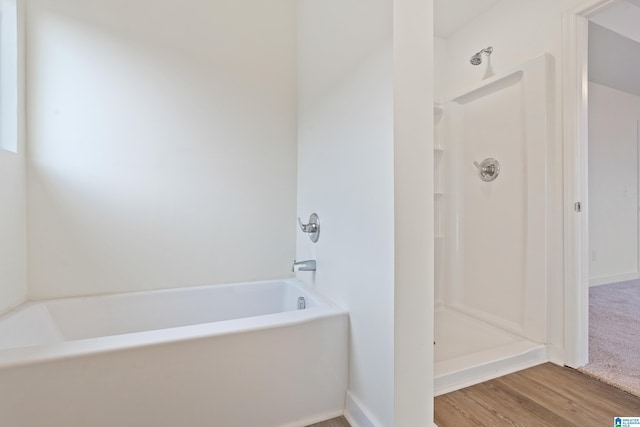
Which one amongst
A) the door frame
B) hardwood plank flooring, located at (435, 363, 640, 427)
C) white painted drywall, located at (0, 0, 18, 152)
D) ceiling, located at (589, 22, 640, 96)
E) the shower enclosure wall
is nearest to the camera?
hardwood plank flooring, located at (435, 363, 640, 427)

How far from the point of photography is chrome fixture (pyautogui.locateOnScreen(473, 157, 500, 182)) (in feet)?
7.45

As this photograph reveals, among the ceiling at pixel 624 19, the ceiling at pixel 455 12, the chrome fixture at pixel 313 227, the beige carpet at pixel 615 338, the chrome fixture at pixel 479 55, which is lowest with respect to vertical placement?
the beige carpet at pixel 615 338

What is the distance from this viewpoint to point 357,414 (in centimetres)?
132

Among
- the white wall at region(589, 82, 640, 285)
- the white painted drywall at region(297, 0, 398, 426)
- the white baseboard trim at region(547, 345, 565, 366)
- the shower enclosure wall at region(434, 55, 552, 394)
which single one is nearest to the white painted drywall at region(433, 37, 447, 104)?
the shower enclosure wall at region(434, 55, 552, 394)

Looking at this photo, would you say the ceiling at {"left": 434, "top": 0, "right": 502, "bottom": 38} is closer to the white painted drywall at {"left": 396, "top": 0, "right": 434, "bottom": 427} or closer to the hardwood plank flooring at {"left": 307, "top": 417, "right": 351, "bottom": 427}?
the white painted drywall at {"left": 396, "top": 0, "right": 434, "bottom": 427}

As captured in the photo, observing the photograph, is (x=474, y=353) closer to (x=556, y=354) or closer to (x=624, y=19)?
(x=556, y=354)

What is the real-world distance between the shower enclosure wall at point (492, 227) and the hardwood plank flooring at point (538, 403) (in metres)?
0.10

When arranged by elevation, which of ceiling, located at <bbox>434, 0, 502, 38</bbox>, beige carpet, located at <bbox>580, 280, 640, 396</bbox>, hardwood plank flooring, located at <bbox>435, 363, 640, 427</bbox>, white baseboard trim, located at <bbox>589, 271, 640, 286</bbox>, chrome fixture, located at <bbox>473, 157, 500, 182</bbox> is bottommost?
hardwood plank flooring, located at <bbox>435, 363, 640, 427</bbox>

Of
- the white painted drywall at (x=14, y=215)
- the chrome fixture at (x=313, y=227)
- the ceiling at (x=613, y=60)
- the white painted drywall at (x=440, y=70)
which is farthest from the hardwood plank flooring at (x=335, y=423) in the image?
the ceiling at (x=613, y=60)

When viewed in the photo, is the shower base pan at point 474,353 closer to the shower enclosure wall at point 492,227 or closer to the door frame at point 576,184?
the shower enclosure wall at point 492,227

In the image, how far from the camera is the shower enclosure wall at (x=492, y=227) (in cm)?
187

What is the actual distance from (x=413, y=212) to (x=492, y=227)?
1.54 meters

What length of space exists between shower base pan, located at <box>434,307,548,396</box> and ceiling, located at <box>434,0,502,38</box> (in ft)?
8.14

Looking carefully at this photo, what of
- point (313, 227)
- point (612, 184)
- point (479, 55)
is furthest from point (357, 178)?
point (612, 184)
